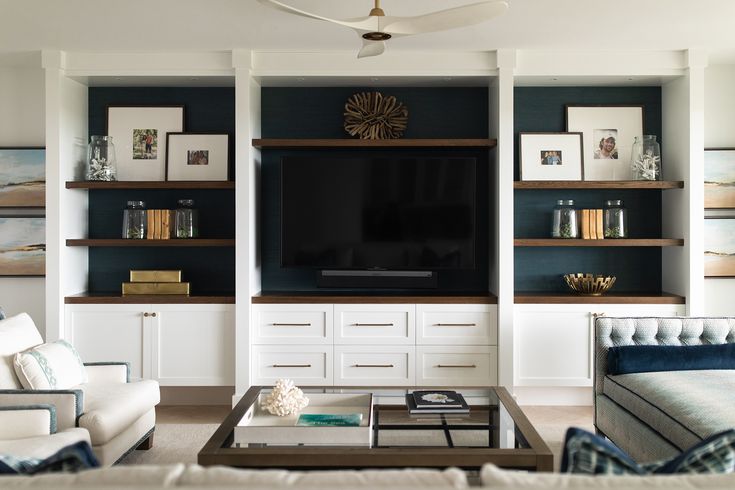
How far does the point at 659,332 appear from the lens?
427 centimetres

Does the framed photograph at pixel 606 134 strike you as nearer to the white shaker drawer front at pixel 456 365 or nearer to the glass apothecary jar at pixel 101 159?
the white shaker drawer front at pixel 456 365

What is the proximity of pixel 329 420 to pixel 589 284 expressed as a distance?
266 cm

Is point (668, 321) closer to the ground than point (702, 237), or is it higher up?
closer to the ground

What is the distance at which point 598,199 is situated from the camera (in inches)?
219

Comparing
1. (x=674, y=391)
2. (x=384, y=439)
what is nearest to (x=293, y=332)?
(x=384, y=439)

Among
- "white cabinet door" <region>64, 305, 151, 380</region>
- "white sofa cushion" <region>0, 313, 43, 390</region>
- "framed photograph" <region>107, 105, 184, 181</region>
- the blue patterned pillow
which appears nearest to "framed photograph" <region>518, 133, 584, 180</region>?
"framed photograph" <region>107, 105, 184, 181</region>

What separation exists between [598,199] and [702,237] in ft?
2.59

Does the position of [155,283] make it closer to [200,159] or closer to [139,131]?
[200,159]

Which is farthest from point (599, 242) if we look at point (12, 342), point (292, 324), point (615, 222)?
point (12, 342)

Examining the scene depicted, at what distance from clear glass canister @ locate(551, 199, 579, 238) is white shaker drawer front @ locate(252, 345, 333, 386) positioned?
1825 millimetres

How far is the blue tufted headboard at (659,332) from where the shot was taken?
13.9 ft

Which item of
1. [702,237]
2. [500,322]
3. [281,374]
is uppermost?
[702,237]

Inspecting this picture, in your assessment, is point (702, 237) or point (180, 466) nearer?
point (180, 466)

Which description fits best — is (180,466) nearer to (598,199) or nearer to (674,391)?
(674,391)
